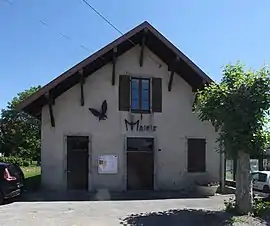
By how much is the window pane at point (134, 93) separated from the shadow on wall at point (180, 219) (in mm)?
8376

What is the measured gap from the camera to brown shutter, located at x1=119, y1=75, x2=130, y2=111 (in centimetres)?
2098

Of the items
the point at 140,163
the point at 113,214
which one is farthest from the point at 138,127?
the point at 113,214

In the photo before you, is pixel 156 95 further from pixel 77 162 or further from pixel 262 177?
pixel 262 177

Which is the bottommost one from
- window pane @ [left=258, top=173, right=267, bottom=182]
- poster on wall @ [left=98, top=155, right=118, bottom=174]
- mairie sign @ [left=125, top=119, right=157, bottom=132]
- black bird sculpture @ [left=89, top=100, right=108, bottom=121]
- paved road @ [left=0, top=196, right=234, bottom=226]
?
paved road @ [left=0, top=196, right=234, bottom=226]

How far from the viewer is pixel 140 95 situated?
70.3ft

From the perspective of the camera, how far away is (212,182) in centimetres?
2184

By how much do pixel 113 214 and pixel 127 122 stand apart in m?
7.96

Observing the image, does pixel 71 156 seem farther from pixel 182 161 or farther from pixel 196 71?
pixel 196 71

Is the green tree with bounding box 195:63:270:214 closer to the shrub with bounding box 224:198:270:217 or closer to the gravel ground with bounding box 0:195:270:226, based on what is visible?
the shrub with bounding box 224:198:270:217

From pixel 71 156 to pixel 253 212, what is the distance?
9858 mm

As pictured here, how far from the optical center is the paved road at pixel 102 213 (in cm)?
1198

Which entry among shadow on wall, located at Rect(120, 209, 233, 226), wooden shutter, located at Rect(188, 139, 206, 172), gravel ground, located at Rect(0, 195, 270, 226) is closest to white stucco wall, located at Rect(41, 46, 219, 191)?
wooden shutter, located at Rect(188, 139, 206, 172)

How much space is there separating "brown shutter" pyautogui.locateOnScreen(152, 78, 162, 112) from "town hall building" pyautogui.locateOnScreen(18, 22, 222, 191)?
50mm

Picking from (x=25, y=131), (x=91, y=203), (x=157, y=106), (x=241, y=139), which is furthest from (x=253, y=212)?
(x=25, y=131)
